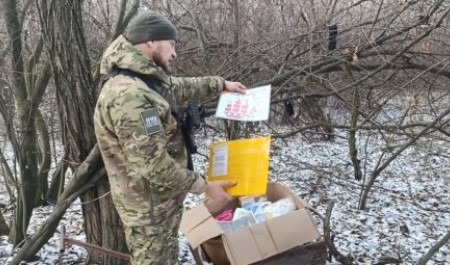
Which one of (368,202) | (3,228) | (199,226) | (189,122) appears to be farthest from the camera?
(368,202)

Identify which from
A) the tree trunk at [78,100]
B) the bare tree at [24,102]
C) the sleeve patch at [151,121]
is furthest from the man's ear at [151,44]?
the bare tree at [24,102]

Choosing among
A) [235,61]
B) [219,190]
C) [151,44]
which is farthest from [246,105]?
[235,61]

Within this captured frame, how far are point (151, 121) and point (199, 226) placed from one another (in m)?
0.81

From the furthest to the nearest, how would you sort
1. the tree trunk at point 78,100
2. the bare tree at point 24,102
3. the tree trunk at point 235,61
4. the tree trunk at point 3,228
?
the tree trunk at point 3,228 → the tree trunk at point 235,61 → the bare tree at point 24,102 → the tree trunk at point 78,100

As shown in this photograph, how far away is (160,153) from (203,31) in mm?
2900

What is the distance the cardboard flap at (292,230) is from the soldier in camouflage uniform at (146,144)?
334 mm

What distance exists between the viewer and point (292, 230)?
2732 mm

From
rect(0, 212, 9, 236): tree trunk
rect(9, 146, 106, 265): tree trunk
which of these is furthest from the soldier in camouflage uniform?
rect(0, 212, 9, 236): tree trunk

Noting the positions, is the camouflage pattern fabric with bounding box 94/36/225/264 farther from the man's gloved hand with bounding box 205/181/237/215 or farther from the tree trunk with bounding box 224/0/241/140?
the tree trunk with bounding box 224/0/241/140

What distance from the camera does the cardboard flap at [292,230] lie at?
8.87ft

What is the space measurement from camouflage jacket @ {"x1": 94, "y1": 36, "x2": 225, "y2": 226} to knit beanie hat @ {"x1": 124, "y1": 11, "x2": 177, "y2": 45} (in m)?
0.05

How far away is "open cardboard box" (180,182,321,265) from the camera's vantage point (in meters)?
2.63

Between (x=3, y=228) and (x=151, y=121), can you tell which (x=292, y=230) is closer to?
(x=151, y=121)

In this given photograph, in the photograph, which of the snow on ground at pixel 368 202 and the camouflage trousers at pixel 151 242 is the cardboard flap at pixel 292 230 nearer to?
the camouflage trousers at pixel 151 242
